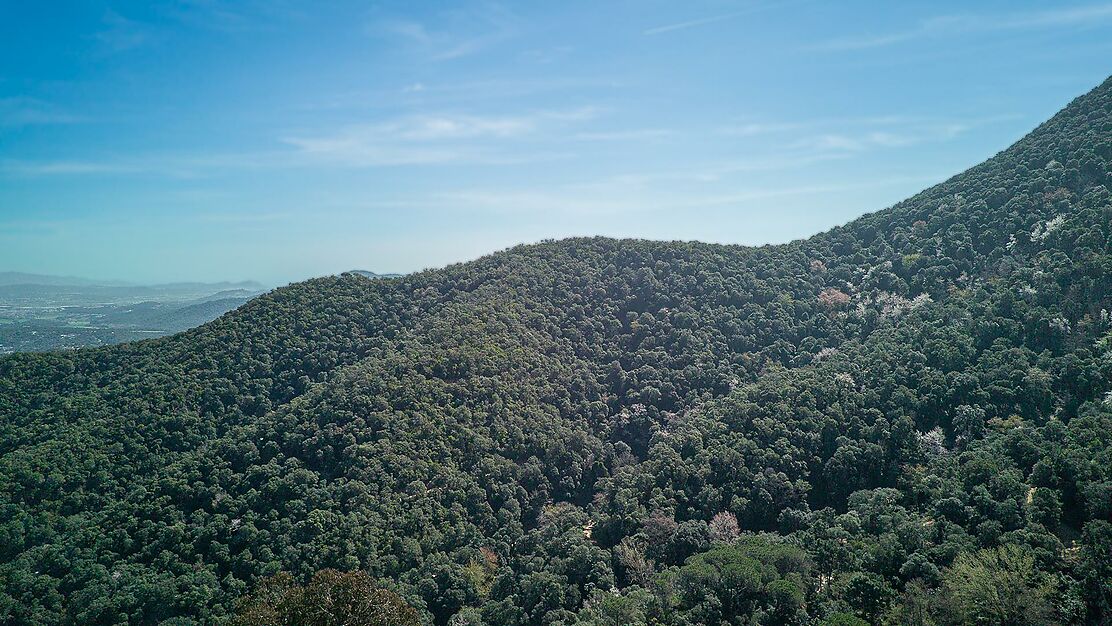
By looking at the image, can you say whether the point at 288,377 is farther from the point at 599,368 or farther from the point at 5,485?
the point at 599,368

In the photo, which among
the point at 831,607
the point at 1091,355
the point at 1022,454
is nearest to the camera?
the point at 831,607

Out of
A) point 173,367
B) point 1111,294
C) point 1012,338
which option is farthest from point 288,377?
point 1111,294

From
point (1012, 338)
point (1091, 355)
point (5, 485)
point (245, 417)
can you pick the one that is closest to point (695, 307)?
point (1012, 338)

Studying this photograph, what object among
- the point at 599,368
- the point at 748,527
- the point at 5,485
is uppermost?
the point at 599,368

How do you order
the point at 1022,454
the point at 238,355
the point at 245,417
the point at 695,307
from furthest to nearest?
the point at 695,307
the point at 238,355
the point at 245,417
the point at 1022,454

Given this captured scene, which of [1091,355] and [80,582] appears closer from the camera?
[80,582]

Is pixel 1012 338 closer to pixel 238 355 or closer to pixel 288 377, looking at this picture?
pixel 288 377

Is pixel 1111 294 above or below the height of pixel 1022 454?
above
